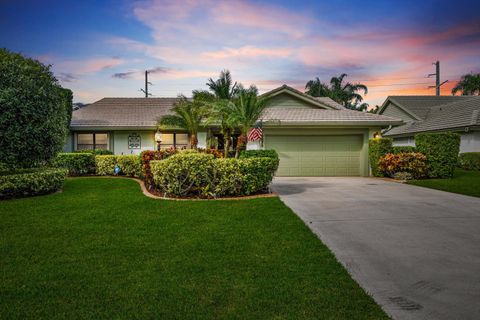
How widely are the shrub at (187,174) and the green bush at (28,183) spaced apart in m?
3.91

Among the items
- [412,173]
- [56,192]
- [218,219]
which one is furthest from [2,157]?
[412,173]

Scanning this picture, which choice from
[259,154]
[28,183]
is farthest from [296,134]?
[28,183]

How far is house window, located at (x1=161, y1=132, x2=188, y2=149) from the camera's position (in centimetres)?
1981

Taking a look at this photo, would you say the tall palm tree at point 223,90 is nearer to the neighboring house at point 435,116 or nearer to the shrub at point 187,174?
the shrub at point 187,174

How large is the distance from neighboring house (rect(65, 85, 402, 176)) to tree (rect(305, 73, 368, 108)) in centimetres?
1953

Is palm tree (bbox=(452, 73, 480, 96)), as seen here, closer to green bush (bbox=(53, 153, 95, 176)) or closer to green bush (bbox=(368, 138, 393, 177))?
green bush (bbox=(368, 138, 393, 177))

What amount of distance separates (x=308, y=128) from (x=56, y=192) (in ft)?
39.3

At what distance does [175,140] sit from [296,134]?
26.7ft

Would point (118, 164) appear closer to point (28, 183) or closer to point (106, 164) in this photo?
point (106, 164)

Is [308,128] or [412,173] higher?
[308,128]

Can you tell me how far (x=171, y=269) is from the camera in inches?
149

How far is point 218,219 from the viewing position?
21.1ft

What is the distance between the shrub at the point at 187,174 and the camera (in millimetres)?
8922

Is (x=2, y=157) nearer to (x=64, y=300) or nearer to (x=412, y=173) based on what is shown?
(x=64, y=300)
